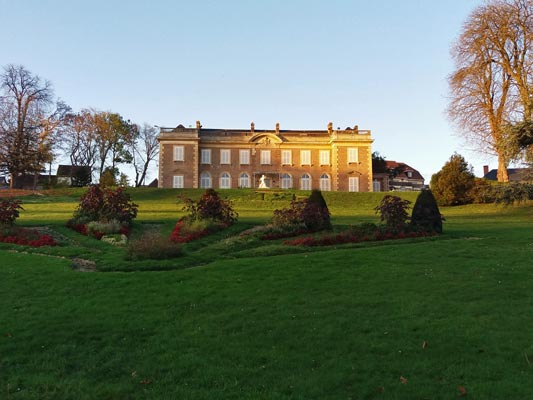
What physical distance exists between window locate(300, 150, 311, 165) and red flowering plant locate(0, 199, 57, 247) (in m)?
37.4

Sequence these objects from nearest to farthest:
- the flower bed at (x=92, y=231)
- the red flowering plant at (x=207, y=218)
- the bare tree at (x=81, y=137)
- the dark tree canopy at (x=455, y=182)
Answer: the flower bed at (x=92, y=231), the red flowering plant at (x=207, y=218), the dark tree canopy at (x=455, y=182), the bare tree at (x=81, y=137)

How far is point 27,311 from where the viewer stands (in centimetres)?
665

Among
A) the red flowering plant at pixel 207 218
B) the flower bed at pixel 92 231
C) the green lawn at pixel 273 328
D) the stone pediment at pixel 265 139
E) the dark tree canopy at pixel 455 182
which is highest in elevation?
the stone pediment at pixel 265 139

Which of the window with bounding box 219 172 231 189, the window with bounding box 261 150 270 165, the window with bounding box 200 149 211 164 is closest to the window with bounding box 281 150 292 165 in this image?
the window with bounding box 261 150 270 165

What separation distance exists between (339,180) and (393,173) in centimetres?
1581

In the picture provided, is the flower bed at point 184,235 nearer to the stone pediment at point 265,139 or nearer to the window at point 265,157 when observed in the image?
the window at point 265,157

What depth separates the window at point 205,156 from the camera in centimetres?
4956

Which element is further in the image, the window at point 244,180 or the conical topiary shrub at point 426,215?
the window at point 244,180

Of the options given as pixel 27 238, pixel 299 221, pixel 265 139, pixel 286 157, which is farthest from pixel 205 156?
pixel 27 238

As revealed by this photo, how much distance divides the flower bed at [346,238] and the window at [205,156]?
37.3 metres

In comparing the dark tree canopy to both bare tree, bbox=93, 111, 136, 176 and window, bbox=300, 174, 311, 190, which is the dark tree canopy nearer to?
window, bbox=300, 174, 311, 190

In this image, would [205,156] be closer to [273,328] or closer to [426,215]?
[426,215]

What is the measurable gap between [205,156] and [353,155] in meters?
16.4

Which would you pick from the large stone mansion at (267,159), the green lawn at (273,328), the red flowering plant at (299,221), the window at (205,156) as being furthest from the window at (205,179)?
the green lawn at (273,328)
